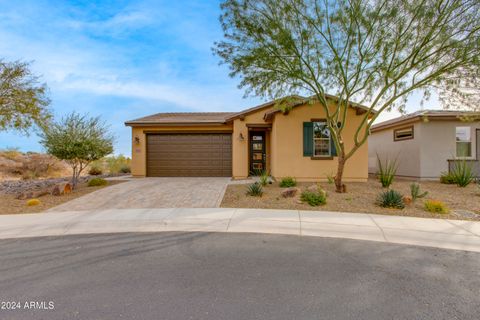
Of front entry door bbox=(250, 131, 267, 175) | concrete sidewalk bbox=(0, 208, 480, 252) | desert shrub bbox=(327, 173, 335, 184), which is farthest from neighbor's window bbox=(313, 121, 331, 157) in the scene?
concrete sidewalk bbox=(0, 208, 480, 252)

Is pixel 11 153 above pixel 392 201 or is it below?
above

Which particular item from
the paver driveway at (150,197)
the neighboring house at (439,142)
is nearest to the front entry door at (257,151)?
the paver driveway at (150,197)

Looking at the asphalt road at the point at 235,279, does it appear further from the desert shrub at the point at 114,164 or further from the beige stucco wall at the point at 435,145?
the desert shrub at the point at 114,164

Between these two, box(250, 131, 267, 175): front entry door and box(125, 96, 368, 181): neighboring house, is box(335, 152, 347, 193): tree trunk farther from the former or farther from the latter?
box(250, 131, 267, 175): front entry door

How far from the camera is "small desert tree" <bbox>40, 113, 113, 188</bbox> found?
977 cm

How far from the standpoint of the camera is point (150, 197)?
8570 mm

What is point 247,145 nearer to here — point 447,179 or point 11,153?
point 447,179

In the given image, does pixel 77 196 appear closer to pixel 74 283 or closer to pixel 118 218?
pixel 118 218

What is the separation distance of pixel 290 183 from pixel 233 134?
4.90 metres

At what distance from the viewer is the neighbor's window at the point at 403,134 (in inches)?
542

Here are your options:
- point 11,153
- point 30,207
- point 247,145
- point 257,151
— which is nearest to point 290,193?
point 247,145

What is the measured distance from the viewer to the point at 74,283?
10.4 feet

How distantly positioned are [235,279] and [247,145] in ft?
34.1

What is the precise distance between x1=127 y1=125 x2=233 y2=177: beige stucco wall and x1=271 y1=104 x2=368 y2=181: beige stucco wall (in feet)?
12.4
